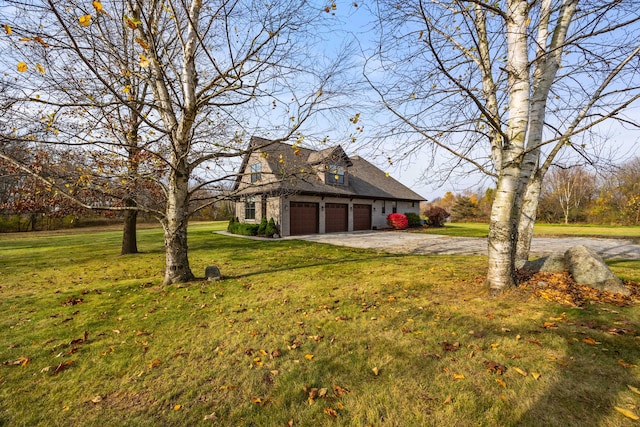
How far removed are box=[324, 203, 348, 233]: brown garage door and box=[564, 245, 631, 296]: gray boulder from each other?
1523 cm

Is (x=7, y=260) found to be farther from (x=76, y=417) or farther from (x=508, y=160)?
(x=508, y=160)

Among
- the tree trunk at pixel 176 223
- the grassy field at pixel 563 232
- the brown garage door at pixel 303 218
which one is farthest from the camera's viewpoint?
the grassy field at pixel 563 232

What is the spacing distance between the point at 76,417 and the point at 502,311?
527 cm

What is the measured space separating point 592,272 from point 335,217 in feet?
52.9

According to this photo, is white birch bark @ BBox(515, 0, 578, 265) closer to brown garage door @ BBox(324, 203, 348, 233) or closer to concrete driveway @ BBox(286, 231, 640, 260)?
concrete driveway @ BBox(286, 231, 640, 260)

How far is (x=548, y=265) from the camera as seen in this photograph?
5.82 metres

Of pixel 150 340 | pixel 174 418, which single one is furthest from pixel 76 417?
pixel 150 340

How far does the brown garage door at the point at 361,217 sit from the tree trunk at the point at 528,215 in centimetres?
1547

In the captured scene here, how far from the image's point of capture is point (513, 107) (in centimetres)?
471

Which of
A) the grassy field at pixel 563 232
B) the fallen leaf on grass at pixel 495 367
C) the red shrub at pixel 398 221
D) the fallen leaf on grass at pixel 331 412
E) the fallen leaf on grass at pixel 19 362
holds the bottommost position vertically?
the fallen leaf on grass at pixel 19 362

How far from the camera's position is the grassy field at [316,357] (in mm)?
2262

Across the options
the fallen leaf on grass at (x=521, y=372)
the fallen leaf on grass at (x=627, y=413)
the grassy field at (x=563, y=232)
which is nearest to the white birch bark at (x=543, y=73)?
the fallen leaf on grass at (x=521, y=372)

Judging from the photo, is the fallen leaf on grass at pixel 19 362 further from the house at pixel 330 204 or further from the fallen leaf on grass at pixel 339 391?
the house at pixel 330 204

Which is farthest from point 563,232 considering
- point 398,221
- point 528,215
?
point 528,215
